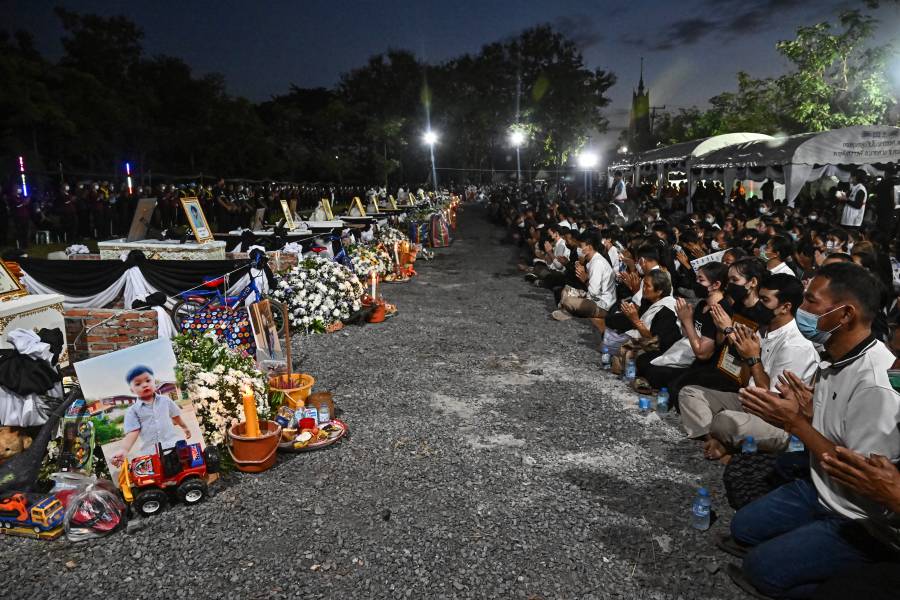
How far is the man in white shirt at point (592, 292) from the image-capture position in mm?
10000

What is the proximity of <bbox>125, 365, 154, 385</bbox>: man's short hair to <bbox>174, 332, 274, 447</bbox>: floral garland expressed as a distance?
0.80 feet

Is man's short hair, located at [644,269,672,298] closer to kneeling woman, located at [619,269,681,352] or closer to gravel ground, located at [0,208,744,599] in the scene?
kneeling woman, located at [619,269,681,352]

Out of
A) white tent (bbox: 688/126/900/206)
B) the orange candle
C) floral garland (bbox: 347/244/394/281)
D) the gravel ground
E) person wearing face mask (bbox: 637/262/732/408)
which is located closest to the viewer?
the gravel ground

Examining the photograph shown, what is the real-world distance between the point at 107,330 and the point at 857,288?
716 centimetres

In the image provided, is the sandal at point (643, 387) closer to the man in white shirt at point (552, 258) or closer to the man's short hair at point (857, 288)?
the man's short hair at point (857, 288)

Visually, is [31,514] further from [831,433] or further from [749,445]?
[749,445]

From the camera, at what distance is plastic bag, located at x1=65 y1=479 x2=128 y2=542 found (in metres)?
4.04

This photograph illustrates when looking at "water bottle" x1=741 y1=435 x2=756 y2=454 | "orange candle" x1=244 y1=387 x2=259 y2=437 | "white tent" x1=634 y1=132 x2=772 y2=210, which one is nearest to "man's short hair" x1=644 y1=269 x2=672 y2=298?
"water bottle" x1=741 y1=435 x2=756 y2=454

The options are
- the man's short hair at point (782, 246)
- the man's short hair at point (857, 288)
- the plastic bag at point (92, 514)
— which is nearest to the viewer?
the man's short hair at point (857, 288)

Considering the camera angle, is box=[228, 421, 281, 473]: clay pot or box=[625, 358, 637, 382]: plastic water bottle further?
box=[625, 358, 637, 382]: plastic water bottle

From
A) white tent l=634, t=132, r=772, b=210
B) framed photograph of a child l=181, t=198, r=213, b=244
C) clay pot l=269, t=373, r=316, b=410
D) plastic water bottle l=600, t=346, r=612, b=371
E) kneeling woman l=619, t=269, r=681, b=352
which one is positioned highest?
white tent l=634, t=132, r=772, b=210

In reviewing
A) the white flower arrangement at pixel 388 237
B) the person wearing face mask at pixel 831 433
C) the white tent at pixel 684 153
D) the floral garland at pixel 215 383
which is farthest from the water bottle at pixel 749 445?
the white tent at pixel 684 153

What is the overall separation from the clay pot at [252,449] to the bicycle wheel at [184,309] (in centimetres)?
289

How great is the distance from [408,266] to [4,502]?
11.5 m
